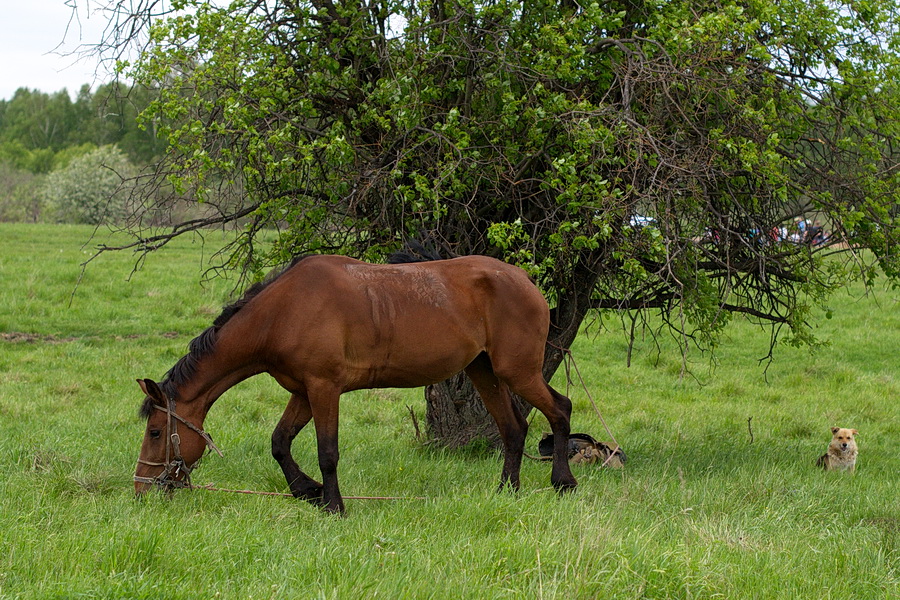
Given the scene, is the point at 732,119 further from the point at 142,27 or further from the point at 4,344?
the point at 4,344

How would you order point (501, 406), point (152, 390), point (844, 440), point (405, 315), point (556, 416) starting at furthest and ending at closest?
point (844, 440)
point (501, 406)
point (556, 416)
point (405, 315)
point (152, 390)

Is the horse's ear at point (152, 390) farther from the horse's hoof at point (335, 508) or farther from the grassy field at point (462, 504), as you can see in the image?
the horse's hoof at point (335, 508)

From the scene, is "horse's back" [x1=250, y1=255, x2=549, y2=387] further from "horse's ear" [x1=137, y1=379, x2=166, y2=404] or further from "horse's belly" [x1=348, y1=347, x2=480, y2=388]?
"horse's ear" [x1=137, y1=379, x2=166, y2=404]

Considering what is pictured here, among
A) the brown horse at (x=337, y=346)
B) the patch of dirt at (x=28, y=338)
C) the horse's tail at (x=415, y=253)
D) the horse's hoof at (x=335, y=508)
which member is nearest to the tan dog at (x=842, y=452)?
the brown horse at (x=337, y=346)

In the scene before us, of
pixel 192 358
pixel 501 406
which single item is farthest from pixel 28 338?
pixel 501 406

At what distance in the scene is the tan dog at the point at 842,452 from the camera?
857cm

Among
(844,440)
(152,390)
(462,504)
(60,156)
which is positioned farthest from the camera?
(60,156)

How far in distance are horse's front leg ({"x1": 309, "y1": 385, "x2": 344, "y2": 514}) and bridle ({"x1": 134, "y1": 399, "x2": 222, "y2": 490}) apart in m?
0.69

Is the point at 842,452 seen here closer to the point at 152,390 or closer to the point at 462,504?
the point at 462,504

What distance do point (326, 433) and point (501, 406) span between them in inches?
64.4

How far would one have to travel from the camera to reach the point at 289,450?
6578mm

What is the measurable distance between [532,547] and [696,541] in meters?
1.07

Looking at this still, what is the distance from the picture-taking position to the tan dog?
28.1 ft

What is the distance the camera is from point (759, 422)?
11234mm
